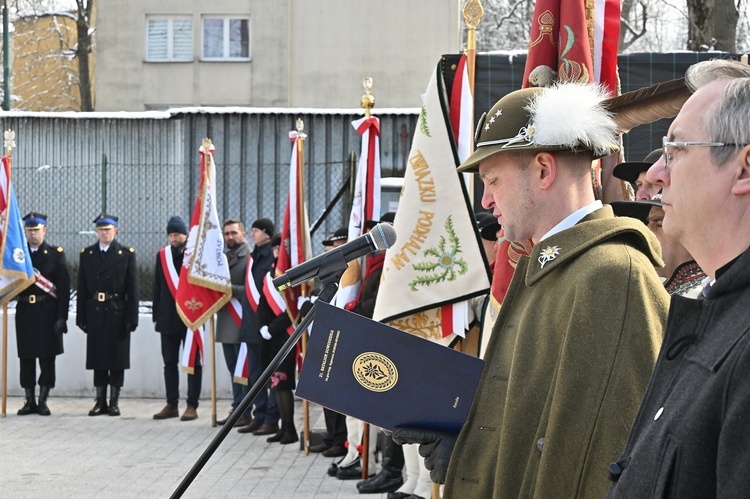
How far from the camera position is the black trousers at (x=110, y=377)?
11633 mm

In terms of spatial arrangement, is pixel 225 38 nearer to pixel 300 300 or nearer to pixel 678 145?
pixel 300 300

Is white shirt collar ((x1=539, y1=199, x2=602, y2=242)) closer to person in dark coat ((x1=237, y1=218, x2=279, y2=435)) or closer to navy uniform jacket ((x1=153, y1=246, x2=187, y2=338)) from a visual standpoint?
person in dark coat ((x1=237, y1=218, x2=279, y2=435))

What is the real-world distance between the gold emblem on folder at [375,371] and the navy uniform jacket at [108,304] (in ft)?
30.4

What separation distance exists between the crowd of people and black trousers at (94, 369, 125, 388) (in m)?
8.13

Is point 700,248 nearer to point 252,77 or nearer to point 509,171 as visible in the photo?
point 509,171

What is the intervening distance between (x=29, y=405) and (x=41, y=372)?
1.28 ft

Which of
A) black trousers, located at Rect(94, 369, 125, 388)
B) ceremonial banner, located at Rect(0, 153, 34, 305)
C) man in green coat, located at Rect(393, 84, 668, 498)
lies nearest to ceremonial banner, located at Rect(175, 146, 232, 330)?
black trousers, located at Rect(94, 369, 125, 388)

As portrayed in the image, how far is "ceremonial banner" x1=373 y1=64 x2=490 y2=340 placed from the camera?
5543mm

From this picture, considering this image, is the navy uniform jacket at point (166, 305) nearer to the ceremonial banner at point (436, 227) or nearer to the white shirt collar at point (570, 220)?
the ceremonial banner at point (436, 227)

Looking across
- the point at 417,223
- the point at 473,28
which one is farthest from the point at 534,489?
the point at 473,28

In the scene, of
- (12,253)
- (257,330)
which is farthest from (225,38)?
(257,330)

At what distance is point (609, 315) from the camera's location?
2.38 m

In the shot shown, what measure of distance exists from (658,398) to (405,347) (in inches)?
39.4

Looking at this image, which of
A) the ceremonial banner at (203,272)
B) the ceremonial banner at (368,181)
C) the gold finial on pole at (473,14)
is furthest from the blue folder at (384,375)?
the ceremonial banner at (203,272)
